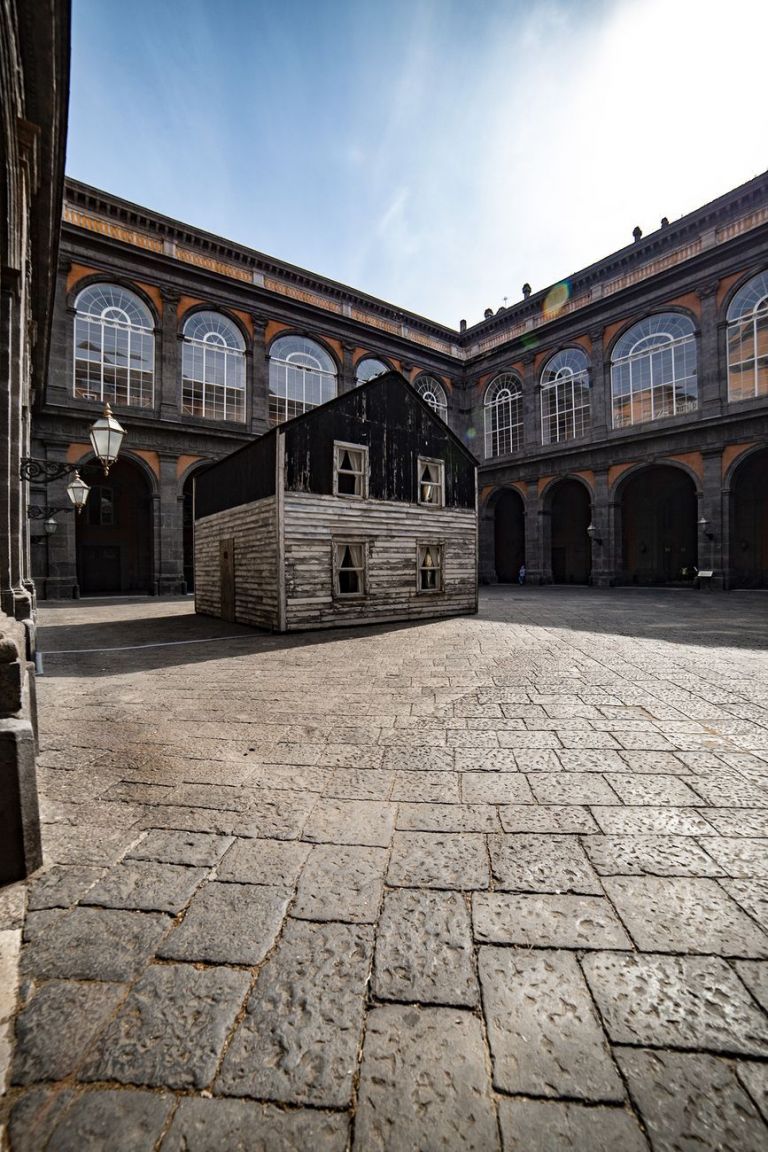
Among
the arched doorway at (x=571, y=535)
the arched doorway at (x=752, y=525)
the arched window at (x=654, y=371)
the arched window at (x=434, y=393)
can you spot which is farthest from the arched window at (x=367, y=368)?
the arched doorway at (x=752, y=525)

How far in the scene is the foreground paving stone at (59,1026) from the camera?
1.46 meters

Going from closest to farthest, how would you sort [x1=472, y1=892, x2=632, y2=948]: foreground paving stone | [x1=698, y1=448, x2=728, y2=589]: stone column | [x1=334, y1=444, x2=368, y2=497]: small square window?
[x1=472, y1=892, x2=632, y2=948]: foreground paving stone, [x1=334, y1=444, x2=368, y2=497]: small square window, [x1=698, y1=448, x2=728, y2=589]: stone column

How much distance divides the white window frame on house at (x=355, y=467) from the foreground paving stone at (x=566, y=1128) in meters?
11.6

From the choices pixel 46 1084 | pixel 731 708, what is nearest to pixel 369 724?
pixel 46 1084

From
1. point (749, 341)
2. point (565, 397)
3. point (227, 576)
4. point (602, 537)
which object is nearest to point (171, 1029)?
point (227, 576)

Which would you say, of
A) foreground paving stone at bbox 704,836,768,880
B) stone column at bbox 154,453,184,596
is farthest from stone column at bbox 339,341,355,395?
foreground paving stone at bbox 704,836,768,880

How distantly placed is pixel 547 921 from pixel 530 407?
1286 inches

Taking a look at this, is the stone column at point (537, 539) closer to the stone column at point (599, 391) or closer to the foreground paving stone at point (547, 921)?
the stone column at point (599, 391)

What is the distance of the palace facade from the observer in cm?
2167

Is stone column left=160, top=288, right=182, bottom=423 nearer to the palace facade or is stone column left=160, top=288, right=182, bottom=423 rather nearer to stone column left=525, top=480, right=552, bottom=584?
the palace facade

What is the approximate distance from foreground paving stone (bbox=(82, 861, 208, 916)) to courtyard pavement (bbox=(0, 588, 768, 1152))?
0.01 metres

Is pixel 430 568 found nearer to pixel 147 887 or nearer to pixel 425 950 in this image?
pixel 147 887

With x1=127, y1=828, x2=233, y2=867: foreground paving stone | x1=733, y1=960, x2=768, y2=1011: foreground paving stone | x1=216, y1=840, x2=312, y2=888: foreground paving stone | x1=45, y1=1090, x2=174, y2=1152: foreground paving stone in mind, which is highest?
x1=127, y1=828, x2=233, y2=867: foreground paving stone

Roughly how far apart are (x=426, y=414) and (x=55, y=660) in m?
11.2
